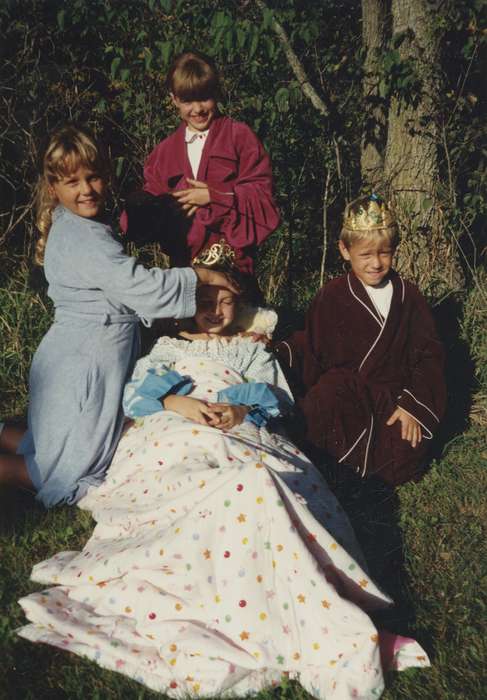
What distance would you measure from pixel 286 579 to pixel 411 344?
198cm

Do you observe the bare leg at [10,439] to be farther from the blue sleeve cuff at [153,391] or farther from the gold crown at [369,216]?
the gold crown at [369,216]

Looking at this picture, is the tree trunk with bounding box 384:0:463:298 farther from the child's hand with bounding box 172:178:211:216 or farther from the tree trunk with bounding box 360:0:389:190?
the child's hand with bounding box 172:178:211:216

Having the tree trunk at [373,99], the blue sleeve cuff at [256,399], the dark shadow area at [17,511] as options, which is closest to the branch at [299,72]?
the tree trunk at [373,99]

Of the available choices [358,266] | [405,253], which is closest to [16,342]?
[358,266]

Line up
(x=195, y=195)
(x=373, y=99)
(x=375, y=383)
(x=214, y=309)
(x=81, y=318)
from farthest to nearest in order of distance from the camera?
1. (x=373, y=99)
2. (x=375, y=383)
3. (x=195, y=195)
4. (x=214, y=309)
5. (x=81, y=318)

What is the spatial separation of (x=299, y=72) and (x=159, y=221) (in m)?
2.35

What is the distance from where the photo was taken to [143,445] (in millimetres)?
3611

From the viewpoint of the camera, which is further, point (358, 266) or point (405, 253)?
point (405, 253)

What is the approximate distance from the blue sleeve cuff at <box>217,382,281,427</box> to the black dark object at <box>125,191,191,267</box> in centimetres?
103

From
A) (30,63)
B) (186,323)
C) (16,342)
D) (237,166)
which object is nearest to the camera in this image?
(186,323)

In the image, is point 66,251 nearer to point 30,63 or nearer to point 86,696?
point 86,696

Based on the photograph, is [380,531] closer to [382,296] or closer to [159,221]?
[382,296]

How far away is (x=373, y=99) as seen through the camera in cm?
598

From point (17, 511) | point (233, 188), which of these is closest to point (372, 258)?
point (233, 188)
